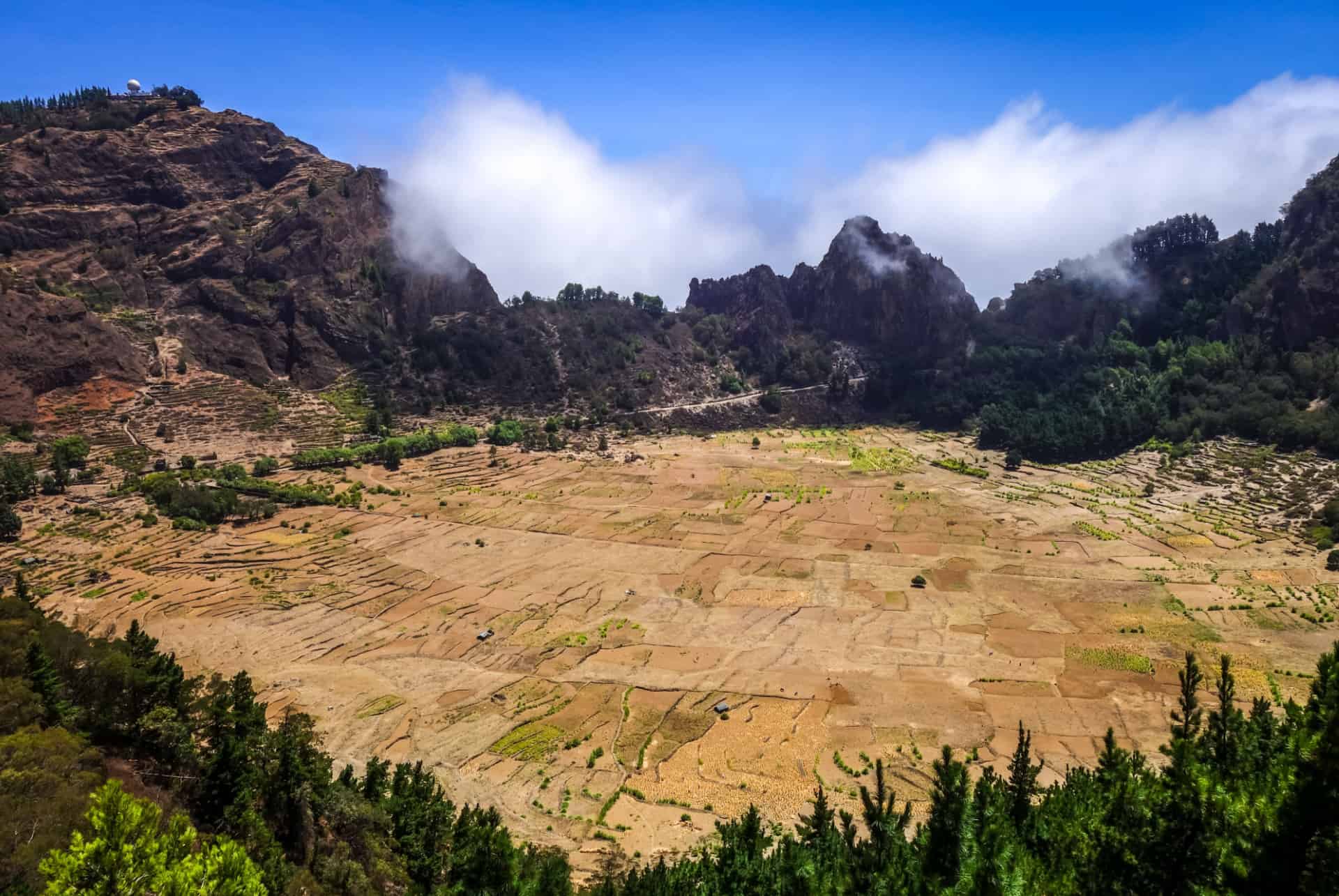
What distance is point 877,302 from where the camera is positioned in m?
176

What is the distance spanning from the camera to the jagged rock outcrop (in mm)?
173375

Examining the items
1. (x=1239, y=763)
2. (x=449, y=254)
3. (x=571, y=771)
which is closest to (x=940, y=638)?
(x=1239, y=763)

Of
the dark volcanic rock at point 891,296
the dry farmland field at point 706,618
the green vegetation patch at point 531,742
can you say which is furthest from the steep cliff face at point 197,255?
the dark volcanic rock at point 891,296

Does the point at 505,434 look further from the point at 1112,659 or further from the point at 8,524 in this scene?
the point at 1112,659

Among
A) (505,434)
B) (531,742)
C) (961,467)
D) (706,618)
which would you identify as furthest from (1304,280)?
(531,742)

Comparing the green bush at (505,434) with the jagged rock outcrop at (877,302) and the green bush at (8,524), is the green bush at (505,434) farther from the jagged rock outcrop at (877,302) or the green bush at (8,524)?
the jagged rock outcrop at (877,302)

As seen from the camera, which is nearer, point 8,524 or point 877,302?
point 8,524

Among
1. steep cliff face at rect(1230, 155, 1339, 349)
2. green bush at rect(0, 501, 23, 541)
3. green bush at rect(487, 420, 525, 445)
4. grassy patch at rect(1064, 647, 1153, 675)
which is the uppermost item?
steep cliff face at rect(1230, 155, 1339, 349)

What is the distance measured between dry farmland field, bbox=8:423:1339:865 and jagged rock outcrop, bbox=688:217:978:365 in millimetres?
84641

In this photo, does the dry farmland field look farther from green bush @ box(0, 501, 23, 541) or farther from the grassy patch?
green bush @ box(0, 501, 23, 541)

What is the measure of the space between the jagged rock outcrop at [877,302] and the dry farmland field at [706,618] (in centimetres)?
8464

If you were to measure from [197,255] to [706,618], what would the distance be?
112492mm

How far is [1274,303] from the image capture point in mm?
115062

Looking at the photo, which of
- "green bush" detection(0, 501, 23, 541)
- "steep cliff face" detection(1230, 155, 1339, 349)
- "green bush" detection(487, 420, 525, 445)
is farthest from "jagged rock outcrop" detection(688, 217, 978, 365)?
"green bush" detection(0, 501, 23, 541)
